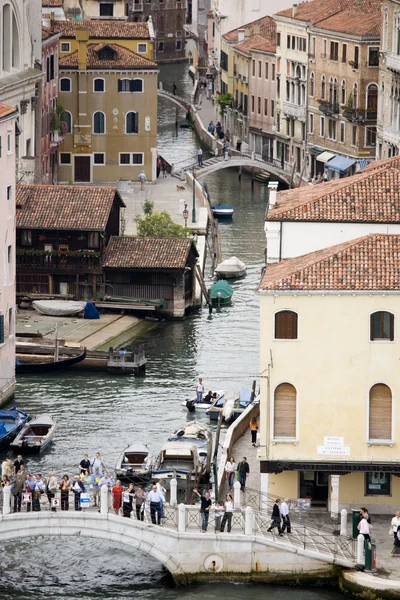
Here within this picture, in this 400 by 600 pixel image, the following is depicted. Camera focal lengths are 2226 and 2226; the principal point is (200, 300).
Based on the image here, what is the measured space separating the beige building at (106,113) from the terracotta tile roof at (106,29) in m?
1.39

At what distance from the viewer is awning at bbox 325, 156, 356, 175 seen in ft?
415

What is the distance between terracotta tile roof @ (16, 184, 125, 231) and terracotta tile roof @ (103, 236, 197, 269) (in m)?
1.68

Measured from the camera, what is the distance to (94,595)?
2346 inches

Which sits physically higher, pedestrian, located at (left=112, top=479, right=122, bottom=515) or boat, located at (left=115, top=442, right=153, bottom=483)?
pedestrian, located at (left=112, top=479, right=122, bottom=515)

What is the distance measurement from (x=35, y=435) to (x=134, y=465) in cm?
572

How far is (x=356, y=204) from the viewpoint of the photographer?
65.1 meters

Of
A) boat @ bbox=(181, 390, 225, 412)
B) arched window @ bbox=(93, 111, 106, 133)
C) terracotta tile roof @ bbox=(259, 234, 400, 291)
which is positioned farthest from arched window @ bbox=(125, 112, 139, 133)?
terracotta tile roof @ bbox=(259, 234, 400, 291)

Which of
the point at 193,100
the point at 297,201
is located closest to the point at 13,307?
the point at 297,201

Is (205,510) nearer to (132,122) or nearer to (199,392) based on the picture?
(199,392)

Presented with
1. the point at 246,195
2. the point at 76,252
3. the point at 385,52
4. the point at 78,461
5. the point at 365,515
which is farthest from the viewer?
the point at 246,195

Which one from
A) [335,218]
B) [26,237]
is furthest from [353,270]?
[26,237]

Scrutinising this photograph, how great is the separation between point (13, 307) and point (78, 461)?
1019 centimetres

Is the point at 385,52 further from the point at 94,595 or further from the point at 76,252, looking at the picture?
the point at 94,595

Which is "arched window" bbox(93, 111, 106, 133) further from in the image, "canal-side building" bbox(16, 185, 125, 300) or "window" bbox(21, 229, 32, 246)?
"window" bbox(21, 229, 32, 246)
